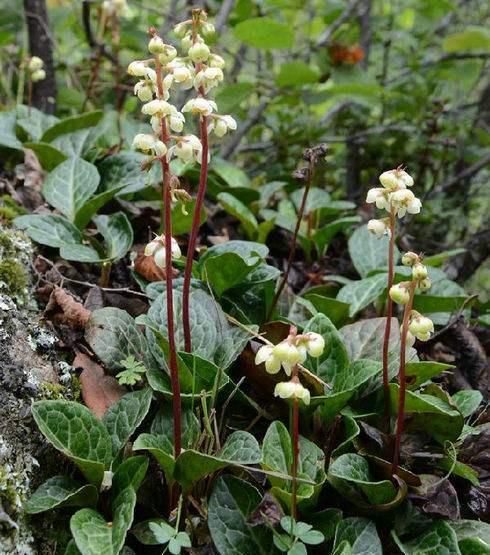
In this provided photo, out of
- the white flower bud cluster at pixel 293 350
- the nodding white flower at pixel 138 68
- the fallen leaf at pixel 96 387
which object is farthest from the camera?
the fallen leaf at pixel 96 387

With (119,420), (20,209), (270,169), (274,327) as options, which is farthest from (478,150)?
(119,420)

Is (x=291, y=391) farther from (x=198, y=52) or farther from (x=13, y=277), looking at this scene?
(x=13, y=277)

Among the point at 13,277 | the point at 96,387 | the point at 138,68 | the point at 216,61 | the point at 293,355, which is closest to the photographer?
the point at 293,355

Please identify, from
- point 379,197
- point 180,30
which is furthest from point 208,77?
point 379,197

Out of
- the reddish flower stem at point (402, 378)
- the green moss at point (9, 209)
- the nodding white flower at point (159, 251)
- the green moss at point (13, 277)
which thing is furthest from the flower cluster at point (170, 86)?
the green moss at point (9, 209)

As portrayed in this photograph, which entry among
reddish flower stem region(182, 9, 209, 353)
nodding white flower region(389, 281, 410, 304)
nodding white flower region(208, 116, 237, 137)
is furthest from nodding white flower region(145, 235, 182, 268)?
nodding white flower region(389, 281, 410, 304)

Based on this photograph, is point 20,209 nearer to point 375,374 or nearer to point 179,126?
point 179,126

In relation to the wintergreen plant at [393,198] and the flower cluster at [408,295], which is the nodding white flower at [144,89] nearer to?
the wintergreen plant at [393,198]

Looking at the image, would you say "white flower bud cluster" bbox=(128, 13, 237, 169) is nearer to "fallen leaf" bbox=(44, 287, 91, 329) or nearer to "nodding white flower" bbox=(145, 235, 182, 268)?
"nodding white flower" bbox=(145, 235, 182, 268)
